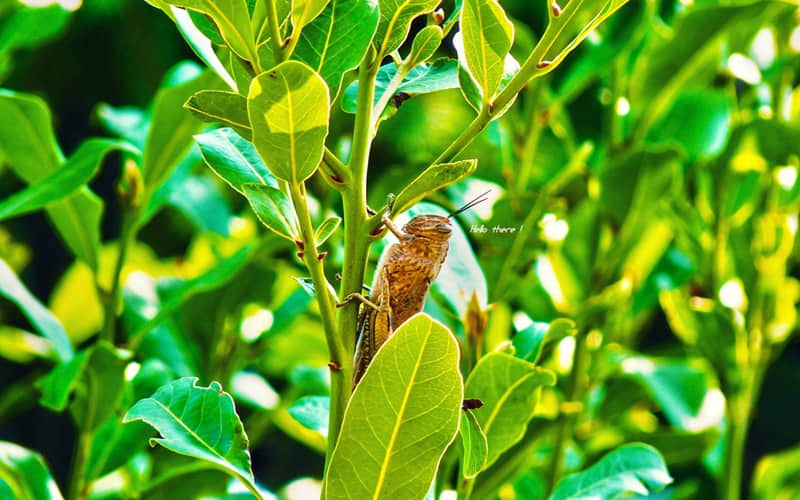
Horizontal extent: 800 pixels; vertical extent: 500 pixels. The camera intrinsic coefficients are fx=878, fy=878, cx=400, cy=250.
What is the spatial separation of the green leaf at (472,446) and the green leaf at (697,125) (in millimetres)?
643

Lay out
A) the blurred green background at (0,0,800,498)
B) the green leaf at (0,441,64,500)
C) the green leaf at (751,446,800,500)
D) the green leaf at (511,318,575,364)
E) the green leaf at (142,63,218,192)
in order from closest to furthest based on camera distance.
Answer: the green leaf at (511,318,575,364) < the green leaf at (0,441,64,500) < the green leaf at (142,63,218,192) < the blurred green background at (0,0,800,498) < the green leaf at (751,446,800,500)

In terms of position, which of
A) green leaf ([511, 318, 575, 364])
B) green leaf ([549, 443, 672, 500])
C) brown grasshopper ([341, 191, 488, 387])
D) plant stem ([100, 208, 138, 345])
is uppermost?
brown grasshopper ([341, 191, 488, 387])

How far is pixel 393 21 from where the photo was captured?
1.92 feet

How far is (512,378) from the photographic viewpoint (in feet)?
2.21

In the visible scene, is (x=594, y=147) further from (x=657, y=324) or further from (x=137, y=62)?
(x=137, y=62)

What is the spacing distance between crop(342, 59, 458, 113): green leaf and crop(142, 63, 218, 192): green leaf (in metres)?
0.32

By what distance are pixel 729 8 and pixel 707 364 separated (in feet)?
1.64

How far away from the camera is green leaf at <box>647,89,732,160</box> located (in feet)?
3.73

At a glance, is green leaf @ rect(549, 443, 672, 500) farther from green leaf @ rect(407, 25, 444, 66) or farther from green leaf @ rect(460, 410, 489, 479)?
green leaf @ rect(407, 25, 444, 66)

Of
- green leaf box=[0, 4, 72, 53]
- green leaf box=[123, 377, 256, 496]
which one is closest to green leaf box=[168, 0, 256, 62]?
green leaf box=[123, 377, 256, 496]

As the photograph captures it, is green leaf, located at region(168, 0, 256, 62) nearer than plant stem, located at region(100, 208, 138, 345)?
Yes

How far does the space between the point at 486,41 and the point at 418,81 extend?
0.08m

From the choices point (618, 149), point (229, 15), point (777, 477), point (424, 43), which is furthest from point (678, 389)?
point (229, 15)

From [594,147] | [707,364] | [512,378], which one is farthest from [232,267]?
[707,364]
